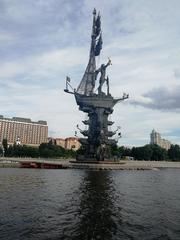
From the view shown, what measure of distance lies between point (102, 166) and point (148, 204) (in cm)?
9189

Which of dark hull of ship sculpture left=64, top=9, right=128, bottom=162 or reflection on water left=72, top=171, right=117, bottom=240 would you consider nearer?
reflection on water left=72, top=171, right=117, bottom=240

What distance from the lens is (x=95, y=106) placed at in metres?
170

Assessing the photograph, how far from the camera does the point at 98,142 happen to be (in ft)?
541

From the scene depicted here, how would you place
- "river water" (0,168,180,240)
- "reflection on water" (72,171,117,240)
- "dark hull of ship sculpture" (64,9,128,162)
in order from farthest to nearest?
1. "dark hull of ship sculpture" (64,9,128,162)
2. "reflection on water" (72,171,117,240)
3. "river water" (0,168,180,240)

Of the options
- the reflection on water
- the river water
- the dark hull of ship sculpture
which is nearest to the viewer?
the river water

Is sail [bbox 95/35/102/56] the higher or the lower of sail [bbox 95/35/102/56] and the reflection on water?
the higher

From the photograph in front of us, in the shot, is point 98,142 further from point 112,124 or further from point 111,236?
point 111,236

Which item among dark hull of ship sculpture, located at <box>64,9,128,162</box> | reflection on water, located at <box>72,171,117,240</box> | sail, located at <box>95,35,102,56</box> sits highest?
sail, located at <box>95,35,102,56</box>

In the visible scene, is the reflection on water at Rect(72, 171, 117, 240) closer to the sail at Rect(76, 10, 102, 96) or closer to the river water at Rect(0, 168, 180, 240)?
the river water at Rect(0, 168, 180, 240)

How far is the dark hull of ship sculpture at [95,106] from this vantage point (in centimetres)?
16625

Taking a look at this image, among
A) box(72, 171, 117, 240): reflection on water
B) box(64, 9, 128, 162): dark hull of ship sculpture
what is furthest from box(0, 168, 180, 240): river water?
box(64, 9, 128, 162): dark hull of ship sculpture

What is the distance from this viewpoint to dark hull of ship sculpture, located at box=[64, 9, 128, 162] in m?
166

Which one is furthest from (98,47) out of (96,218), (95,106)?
(96,218)

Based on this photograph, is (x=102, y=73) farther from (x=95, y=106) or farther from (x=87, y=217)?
(x=87, y=217)
